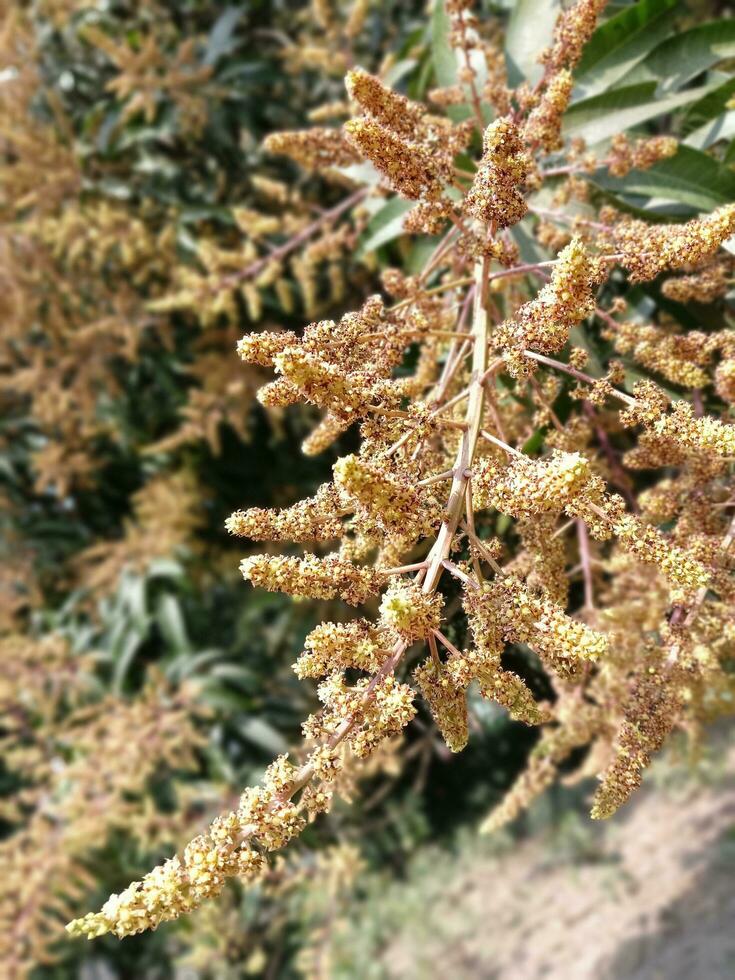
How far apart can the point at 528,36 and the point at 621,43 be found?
13 centimetres

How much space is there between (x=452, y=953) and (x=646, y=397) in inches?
204

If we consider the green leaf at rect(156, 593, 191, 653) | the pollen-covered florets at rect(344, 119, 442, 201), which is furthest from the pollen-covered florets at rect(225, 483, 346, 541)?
the green leaf at rect(156, 593, 191, 653)

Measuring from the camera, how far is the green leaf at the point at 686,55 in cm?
120

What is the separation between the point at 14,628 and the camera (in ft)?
9.00

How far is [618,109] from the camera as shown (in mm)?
1202

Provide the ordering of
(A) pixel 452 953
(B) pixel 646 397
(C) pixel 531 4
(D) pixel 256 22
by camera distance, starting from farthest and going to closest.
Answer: (A) pixel 452 953 < (D) pixel 256 22 < (C) pixel 531 4 < (B) pixel 646 397

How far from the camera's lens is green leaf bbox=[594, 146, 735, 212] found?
1080mm

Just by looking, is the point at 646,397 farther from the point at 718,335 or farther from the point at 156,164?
the point at 156,164

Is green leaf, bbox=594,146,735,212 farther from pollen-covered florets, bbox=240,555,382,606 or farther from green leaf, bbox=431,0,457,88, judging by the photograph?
pollen-covered florets, bbox=240,555,382,606

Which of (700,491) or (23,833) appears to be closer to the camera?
(700,491)

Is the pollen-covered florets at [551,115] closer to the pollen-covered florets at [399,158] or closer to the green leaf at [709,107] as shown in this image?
the pollen-covered florets at [399,158]

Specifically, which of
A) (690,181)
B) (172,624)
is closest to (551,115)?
(690,181)

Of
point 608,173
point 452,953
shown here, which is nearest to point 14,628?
point 608,173

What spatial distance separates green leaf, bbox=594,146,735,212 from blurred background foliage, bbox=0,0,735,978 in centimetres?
47
